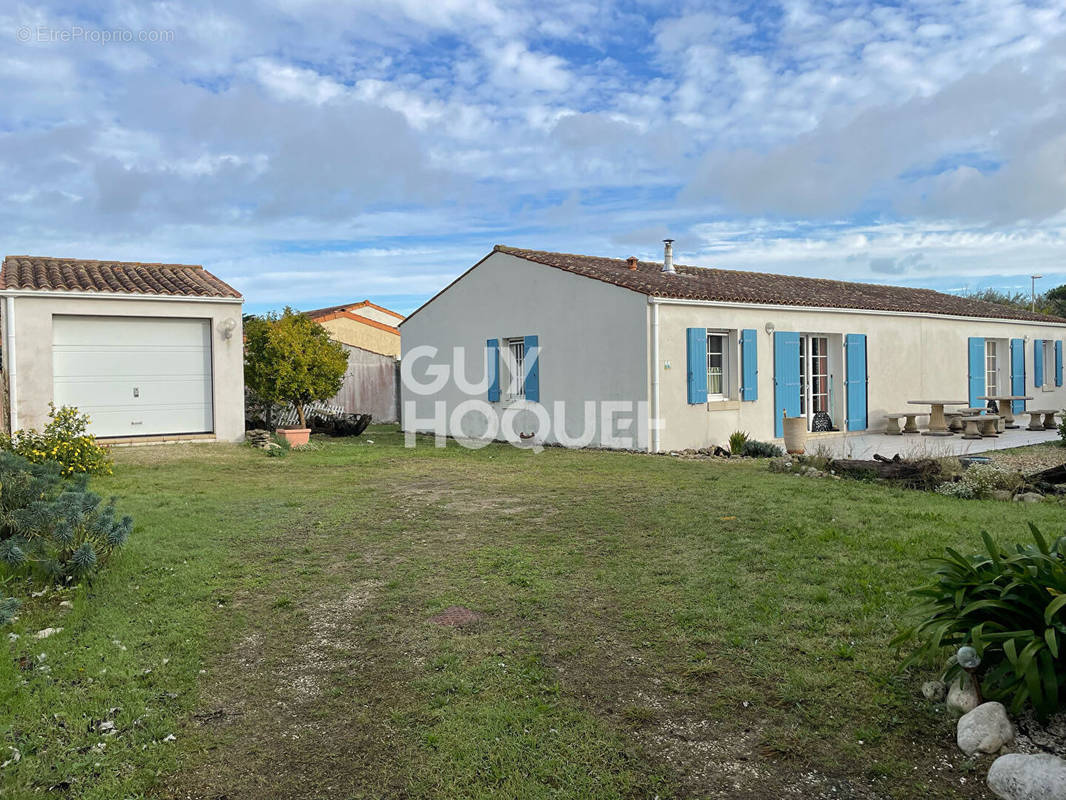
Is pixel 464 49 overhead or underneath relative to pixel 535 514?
overhead

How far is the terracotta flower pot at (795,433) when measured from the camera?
14.0m

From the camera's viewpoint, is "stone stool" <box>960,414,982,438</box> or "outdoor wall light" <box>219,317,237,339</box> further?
"stone stool" <box>960,414,982,438</box>

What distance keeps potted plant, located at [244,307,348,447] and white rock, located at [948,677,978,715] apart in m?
13.8

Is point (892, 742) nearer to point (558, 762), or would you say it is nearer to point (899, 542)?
point (558, 762)

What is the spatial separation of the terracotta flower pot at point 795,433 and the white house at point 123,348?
1084 cm

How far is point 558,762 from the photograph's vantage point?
3129 millimetres

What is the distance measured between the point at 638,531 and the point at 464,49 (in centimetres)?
827

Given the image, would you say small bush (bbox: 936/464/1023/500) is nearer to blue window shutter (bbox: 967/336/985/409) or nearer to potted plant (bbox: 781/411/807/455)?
potted plant (bbox: 781/411/807/455)

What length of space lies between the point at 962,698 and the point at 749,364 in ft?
38.4

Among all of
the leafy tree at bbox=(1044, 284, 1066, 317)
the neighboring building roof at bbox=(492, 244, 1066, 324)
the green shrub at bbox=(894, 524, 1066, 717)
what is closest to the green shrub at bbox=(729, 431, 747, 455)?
the neighboring building roof at bbox=(492, 244, 1066, 324)

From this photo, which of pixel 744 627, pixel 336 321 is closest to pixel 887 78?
pixel 744 627

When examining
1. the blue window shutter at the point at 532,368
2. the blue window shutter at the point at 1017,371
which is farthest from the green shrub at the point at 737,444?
the blue window shutter at the point at 1017,371

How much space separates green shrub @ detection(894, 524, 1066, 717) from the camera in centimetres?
301

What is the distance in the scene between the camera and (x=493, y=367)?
55.5 feet
